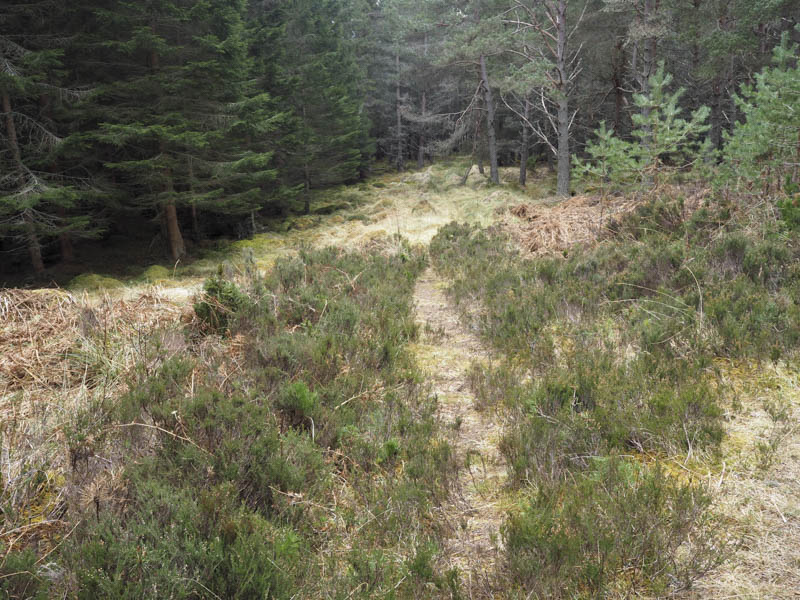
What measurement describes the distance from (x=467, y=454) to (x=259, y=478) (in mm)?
1440

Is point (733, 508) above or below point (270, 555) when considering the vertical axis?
below

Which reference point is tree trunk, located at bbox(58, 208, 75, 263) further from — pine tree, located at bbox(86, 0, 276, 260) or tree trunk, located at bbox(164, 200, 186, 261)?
tree trunk, located at bbox(164, 200, 186, 261)

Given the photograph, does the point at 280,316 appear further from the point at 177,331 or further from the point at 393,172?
the point at 393,172

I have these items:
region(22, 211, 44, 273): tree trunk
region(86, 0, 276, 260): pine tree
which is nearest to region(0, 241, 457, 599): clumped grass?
region(22, 211, 44, 273): tree trunk

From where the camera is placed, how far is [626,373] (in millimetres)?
4102

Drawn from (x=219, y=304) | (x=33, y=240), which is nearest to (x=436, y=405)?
(x=219, y=304)

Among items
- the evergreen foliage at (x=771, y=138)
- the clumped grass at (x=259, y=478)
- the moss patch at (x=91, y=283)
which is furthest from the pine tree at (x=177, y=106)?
the evergreen foliage at (x=771, y=138)

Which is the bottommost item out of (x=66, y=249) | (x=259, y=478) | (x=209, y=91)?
(x=259, y=478)

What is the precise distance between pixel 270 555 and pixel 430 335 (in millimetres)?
4183

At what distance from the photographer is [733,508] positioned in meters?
2.51

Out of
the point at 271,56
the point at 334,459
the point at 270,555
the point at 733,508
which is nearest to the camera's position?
the point at 270,555

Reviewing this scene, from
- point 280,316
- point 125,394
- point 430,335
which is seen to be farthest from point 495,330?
point 125,394

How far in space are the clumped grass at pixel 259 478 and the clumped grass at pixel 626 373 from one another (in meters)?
0.66

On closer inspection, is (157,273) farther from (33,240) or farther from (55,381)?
(55,381)
